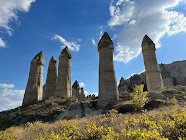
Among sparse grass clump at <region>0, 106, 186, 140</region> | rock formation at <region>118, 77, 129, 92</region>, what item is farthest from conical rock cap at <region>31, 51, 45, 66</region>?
rock formation at <region>118, 77, 129, 92</region>

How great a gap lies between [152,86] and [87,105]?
33.5ft

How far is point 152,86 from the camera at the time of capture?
780 inches

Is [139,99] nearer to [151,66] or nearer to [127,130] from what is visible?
[127,130]

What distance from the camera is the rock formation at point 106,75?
1605 centimetres

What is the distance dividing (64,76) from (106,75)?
319 inches

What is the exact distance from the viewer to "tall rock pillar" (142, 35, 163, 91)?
19.9m

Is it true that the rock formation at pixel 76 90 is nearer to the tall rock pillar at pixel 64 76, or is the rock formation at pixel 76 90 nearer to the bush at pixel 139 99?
the tall rock pillar at pixel 64 76

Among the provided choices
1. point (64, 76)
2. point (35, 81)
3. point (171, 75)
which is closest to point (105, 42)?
point (64, 76)

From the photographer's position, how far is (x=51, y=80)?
24281 millimetres

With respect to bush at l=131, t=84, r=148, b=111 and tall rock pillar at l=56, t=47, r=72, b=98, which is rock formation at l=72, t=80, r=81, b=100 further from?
bush at l=131, t=84, r=148, b=111

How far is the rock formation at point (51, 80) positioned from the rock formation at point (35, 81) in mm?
1320

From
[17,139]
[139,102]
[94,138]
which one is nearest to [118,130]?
[94,138]

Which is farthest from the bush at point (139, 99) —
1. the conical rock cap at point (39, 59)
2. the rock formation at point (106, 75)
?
the conical rock cap at point (39, 59)

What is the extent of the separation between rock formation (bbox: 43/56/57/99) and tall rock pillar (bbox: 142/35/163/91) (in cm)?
1624
